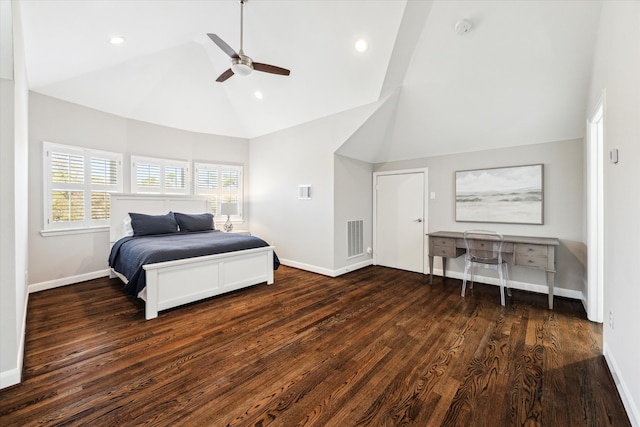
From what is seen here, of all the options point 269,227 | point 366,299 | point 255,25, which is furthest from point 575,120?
point 269,227

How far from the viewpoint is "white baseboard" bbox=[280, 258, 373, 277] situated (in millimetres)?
4602

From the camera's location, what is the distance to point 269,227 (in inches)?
224

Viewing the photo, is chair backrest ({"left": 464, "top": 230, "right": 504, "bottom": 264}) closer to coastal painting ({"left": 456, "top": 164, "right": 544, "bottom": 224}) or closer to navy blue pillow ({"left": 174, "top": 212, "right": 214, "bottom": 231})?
coastal painting ({"left": 456, "top": 164, "right": 544, "bottom": 224})

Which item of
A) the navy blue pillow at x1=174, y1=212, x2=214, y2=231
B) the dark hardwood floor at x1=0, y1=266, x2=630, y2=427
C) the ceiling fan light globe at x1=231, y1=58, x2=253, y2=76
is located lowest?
the dark hardwood floor at x1=0, y1=266, x2=630, y2=427

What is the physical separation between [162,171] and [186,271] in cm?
274

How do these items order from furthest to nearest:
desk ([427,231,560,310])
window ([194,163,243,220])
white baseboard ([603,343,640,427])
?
1. window ([194,163,243,220])
2. desk ([427,231,560,310])
3. white baseboard ([603,343,640,427])

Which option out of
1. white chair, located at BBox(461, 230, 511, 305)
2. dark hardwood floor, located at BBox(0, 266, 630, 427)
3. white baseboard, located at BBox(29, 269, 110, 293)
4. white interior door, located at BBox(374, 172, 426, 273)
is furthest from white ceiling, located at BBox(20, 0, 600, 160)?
white baseboard, located at BBox(29, 269, 110, 293)

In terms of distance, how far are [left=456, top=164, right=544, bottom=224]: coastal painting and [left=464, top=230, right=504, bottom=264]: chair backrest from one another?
1.71 ft

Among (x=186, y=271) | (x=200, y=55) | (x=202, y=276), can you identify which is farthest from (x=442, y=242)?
(x=200, y=55)

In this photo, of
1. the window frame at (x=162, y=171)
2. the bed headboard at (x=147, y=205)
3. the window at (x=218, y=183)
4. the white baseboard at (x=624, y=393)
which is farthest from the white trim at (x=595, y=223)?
the window frame at (x=162, y=171)

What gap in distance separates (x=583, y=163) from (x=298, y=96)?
3947 millimetres

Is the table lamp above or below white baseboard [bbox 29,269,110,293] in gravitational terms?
above

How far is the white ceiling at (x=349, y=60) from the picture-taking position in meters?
2.70

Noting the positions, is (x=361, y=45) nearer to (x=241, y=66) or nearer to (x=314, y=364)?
(x=241, y=66)
